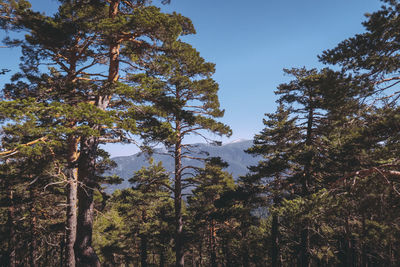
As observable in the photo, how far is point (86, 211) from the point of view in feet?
20.4

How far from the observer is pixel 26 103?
5172mm

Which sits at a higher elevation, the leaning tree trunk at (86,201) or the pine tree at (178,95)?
the pine tree at (178,95)

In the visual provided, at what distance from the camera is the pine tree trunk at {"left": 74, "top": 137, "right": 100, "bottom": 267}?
19.0 feet

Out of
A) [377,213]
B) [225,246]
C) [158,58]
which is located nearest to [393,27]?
[377,213]

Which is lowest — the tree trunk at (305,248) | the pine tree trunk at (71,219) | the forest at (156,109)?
the tree trunk at (305,248)

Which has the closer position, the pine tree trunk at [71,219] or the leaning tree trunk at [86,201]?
the leaning tree trunk at [86,201]

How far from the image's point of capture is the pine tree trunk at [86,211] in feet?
19.0

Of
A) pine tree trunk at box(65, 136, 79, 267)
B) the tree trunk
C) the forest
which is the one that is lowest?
the tree trunk

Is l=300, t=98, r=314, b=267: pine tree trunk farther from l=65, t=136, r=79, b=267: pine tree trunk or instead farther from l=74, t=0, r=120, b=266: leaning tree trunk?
l=65, t=136, r=79, b=267: pine tree trunk

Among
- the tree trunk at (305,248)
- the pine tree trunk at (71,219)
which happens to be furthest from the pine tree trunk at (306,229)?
the pine tree trunk at (71,219)

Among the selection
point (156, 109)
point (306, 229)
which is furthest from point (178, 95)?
point (306, 229)

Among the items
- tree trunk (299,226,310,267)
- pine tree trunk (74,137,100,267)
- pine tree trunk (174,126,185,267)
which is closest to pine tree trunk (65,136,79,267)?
pine tree trunk (74,137,100,267)

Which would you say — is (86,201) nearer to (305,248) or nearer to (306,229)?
(306,229)

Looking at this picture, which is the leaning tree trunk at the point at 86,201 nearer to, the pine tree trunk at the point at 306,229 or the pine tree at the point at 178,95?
the pine tree at the point at 178,95
